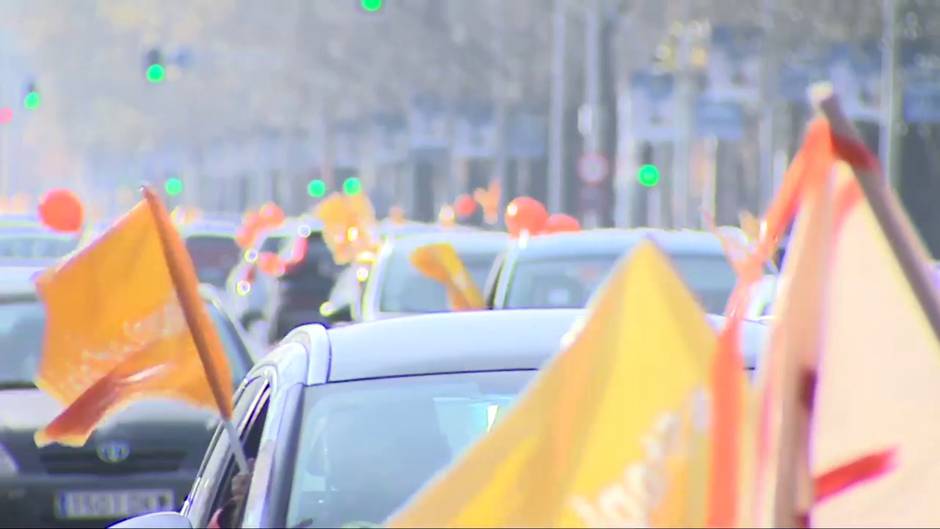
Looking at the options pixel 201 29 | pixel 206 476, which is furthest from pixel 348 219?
pixel 201 29

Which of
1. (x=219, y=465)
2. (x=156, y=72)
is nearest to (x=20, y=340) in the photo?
(x=219, y=465)

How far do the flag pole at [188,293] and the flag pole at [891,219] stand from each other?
1.80 metres

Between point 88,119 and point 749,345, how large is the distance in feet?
356

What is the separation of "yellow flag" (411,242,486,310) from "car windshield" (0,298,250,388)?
276 centimetres

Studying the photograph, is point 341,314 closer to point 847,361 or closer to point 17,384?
point 17,384

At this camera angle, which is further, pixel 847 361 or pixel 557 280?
pixel 557 280

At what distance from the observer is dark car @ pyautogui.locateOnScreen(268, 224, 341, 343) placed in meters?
23.8

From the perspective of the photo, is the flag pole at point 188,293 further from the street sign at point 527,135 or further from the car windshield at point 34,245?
the street sign at point 527,135

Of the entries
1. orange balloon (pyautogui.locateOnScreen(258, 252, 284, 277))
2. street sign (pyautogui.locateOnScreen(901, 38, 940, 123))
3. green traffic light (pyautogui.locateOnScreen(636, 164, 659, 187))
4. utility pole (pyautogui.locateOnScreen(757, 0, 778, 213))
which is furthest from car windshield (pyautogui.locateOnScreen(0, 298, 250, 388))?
utility pole (pyautogui.locateOnScreen(757, 0, 778, 213))

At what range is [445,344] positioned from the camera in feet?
17.6

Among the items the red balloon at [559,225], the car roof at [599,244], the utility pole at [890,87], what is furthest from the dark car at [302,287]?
the utility pole at [890,87]

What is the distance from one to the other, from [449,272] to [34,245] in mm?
9665

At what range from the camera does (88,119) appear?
112250mm

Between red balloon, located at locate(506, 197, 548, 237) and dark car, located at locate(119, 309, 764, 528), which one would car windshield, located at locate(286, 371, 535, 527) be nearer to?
dark car, located at locate(119, 309, 764, 528)
